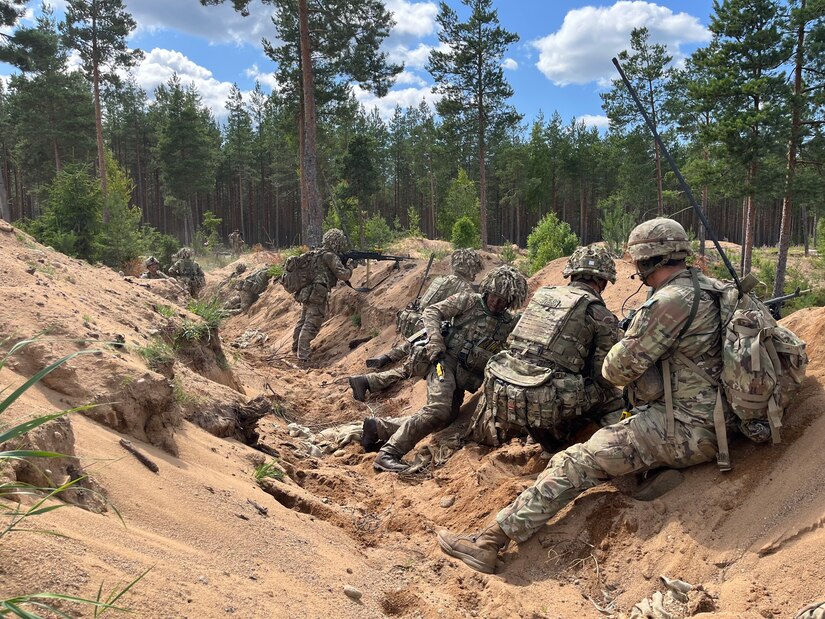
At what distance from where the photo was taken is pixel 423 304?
24.5ft

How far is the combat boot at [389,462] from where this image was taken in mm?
5133

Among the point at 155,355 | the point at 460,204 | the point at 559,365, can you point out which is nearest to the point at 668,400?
the point at 559,365

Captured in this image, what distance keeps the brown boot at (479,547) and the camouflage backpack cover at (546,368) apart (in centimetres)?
114

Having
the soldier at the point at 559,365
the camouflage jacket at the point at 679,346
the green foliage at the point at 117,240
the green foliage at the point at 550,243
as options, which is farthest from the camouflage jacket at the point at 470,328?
the green foliage at the point at 117,240

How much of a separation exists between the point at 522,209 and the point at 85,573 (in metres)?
47.6

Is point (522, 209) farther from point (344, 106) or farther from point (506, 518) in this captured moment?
point (506, 518)

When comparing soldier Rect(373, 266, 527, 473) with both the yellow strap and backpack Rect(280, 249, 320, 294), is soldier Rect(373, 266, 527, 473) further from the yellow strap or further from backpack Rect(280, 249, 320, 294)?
backpack Rect(280, 249, 320, 294)

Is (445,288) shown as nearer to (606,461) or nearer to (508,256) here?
(606,461)

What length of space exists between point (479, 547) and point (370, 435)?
246cm

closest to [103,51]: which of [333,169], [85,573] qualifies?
[333,169]

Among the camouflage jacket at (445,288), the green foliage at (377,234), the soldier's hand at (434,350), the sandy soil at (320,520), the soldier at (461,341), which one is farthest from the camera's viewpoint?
the green foliage at (377,234)

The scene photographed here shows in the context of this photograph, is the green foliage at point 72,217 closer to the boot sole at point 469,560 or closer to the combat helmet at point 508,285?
the combat helmet at point 508,285

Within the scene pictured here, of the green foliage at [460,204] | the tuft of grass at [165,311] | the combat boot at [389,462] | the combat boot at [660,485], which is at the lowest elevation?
the combat boot at [389,462]

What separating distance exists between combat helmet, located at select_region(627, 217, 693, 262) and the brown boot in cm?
195
